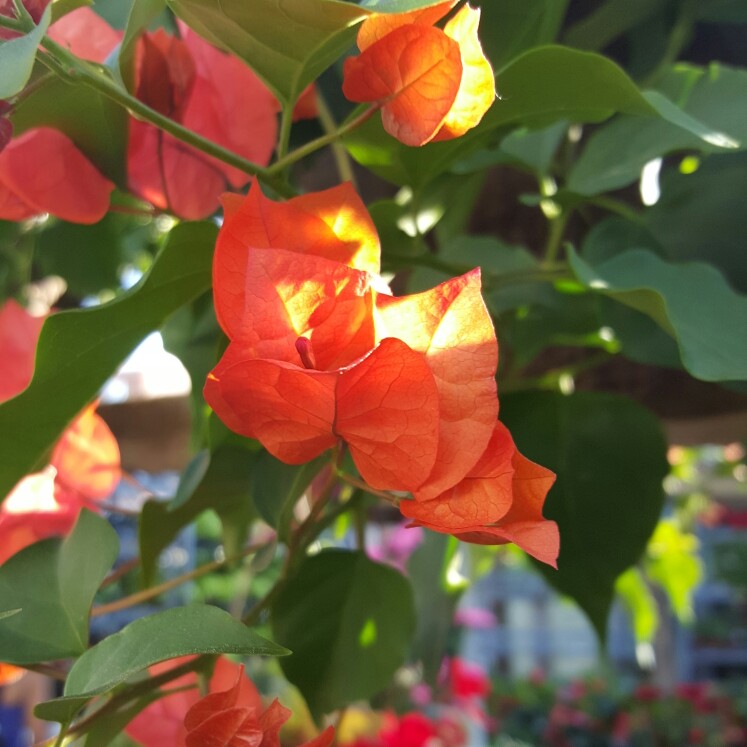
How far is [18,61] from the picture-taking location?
0.50 feet

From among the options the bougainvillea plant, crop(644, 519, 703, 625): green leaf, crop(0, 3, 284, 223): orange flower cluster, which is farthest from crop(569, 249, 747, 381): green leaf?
crop(644, 519, 703, 625): green leaf

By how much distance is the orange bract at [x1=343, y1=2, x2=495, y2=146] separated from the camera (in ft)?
0.57

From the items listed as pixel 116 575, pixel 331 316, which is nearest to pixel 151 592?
pixel 116 575

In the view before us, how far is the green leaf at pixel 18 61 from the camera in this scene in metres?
0.15

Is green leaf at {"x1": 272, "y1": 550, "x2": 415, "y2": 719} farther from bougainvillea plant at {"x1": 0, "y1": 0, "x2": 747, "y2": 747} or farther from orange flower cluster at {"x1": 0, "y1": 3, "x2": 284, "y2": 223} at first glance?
orange flower cluster at {"x1": 0, "y1": 3, "x2": 284, "y2": 223}

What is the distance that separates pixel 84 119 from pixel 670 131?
165mm

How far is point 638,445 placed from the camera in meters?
0.31

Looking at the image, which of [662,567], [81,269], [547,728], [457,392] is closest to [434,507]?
[457,392]

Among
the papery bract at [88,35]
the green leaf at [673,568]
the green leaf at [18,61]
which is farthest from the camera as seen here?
the green leaf at [673,568]

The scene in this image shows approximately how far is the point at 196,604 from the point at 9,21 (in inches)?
4.6

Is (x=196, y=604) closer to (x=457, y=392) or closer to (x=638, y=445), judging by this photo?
(x=457, y=392)

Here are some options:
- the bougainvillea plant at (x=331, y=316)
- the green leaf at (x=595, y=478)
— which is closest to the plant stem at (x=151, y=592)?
the bougainvillea plant at (x=331, y=316)

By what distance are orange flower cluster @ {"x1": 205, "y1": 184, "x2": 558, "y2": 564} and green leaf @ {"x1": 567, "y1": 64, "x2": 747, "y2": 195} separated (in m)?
0.12

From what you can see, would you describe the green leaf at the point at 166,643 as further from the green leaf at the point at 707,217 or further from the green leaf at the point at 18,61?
the green leaf at the point at 707,217
